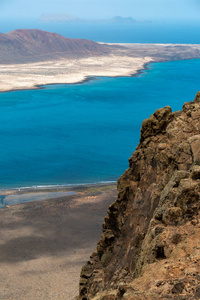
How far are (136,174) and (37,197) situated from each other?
2177cm

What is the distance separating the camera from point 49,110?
70875 mm

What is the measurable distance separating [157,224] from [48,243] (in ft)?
50.8

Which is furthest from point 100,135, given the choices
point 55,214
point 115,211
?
point 115,211

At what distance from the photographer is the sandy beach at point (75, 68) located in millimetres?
87000

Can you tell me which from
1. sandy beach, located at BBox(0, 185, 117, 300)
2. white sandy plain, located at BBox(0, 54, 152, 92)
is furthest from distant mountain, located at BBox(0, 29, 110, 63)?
sandy beach, located at BBox(0, 185, 117, 300)

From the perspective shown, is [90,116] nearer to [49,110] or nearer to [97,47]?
[49,110]

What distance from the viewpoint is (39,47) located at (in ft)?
419

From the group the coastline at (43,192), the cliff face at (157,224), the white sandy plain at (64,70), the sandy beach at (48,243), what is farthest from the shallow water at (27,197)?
the white sandy plain at (64,70)

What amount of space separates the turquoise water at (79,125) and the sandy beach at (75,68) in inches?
155

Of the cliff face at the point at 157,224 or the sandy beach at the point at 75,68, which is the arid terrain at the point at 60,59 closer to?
the sandy beach at the point at 75,68

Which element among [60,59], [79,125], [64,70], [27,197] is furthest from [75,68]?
[27,197]

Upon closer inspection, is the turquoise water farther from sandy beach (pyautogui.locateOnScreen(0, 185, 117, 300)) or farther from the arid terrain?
sandy beach (pyautogui.locateOnScreen(0, 185, 117, 300))

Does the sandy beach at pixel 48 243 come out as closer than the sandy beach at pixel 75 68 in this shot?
Yes

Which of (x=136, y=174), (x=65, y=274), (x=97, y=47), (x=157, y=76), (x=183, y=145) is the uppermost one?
(x=97, y=47)
